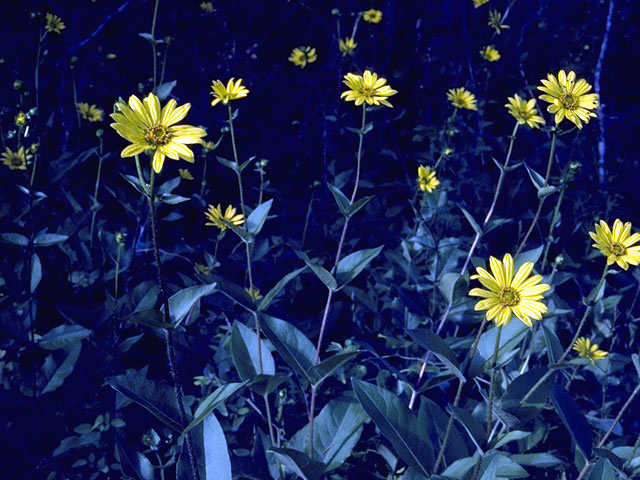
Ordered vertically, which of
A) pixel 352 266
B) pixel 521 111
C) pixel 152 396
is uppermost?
pixel 521 111

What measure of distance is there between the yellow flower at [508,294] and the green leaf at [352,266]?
0.51 metres

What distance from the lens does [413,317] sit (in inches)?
98.0

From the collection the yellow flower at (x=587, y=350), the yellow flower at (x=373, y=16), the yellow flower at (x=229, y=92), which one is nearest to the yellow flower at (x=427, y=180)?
the yellow flower at (x=587, y=350)

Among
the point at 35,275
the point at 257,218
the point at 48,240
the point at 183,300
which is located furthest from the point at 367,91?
the point at 35,275

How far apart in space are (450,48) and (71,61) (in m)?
2.75

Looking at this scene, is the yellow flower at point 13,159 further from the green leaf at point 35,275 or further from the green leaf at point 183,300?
the green leaf at point 183,300

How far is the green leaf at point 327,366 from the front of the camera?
1.45 metres

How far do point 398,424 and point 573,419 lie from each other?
0.52 meters

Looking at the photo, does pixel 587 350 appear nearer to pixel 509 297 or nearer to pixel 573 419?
pixel 573 419

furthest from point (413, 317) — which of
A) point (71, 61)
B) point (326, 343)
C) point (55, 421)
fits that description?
point (71, 61)

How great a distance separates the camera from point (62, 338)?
81.7 inches

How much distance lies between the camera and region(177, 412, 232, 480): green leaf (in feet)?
4.67

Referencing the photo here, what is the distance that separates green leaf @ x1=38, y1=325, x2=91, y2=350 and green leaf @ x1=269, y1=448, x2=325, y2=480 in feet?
Result: 3.28

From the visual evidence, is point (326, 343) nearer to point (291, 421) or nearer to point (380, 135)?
point (291, 421)
